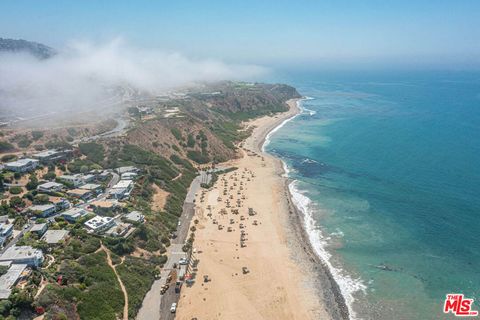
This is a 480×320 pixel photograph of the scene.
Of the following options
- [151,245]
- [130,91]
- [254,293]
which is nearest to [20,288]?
[151,245]

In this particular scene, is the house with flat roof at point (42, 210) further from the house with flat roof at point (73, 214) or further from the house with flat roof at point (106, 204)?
the house with flat roof at point (106, 204)

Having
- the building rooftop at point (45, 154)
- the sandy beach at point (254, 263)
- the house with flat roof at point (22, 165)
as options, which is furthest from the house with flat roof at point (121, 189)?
the building rooftop at point (45, 154)

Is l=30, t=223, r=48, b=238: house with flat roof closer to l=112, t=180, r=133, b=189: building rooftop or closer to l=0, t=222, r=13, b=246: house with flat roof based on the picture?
l=0, t=222, r=13, b=246: house with flat roof

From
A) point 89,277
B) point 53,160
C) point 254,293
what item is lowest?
point 254,293

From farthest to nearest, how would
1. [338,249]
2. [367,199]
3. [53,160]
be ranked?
[367,199] → [53,160] → [338,249]

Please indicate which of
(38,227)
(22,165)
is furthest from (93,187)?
(38,227)

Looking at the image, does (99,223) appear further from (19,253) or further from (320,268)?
(320,268)

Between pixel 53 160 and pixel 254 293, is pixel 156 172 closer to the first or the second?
pixel 53 160
